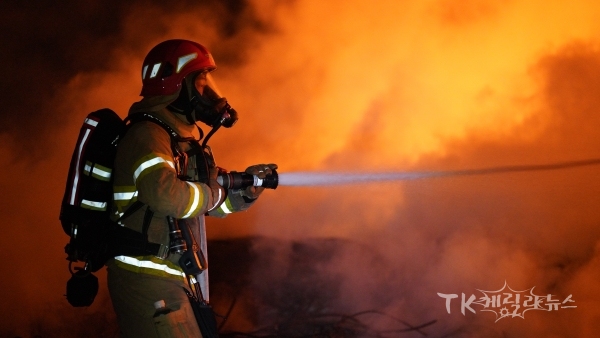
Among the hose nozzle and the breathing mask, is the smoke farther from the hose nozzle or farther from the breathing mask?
the breathing mask

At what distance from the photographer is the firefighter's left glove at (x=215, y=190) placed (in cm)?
292

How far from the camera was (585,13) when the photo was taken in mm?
5762

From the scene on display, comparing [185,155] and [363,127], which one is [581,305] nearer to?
[363,127]

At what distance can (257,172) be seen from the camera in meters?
3.29

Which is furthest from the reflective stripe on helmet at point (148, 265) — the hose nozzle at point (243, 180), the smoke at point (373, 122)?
the smoke at point (373, 122)

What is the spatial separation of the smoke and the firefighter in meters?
2.89

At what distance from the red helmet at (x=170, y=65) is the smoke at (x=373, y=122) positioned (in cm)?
289

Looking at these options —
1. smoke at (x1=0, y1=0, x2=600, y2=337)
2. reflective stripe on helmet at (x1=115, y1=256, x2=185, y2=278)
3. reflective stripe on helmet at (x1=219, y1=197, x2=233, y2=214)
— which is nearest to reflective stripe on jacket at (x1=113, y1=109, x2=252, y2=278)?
reflective stripe on helmet at (x1=115, y1=256, x2=185, y2=278)

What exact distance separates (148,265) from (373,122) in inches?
142

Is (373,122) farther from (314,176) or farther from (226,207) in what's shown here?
(226,207)

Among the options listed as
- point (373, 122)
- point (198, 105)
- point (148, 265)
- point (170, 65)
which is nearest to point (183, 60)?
point (170, 65)

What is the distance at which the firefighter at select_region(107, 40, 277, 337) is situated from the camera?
8.97 feet

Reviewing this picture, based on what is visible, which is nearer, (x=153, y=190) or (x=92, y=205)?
(x=153, y=190)

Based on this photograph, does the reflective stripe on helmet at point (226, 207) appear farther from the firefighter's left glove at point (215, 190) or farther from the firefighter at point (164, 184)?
the firefighter's left glove at point (215, 190)
